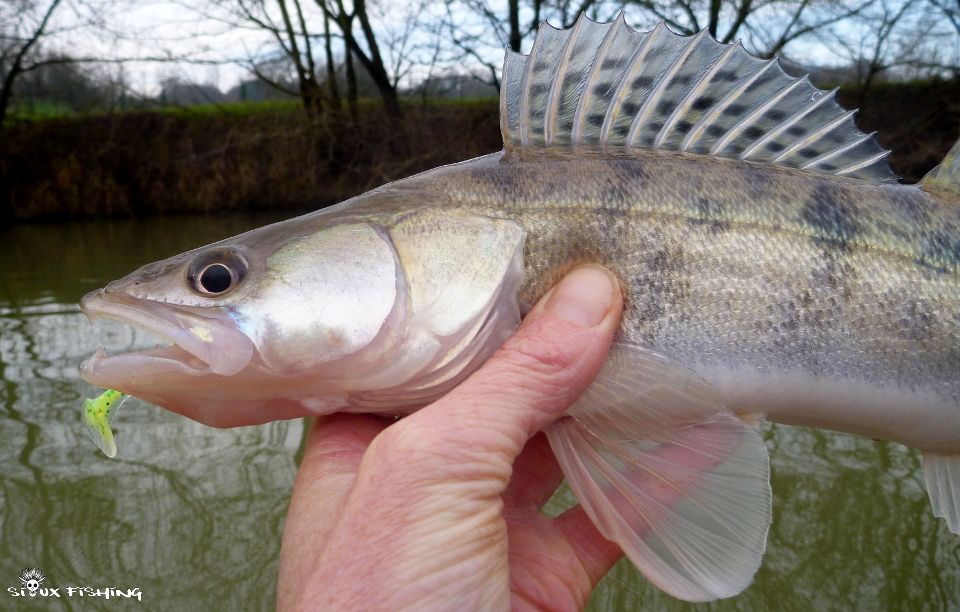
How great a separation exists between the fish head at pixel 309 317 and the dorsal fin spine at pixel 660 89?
0.54 metres

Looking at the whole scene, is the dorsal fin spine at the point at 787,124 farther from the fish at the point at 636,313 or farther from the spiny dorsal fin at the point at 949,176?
the spiny dorsal fin at the point at 949,176

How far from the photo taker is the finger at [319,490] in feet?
4.13

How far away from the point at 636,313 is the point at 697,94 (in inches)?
28.4

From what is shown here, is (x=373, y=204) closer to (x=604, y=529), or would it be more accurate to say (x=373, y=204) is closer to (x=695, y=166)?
(x=695, y=166)

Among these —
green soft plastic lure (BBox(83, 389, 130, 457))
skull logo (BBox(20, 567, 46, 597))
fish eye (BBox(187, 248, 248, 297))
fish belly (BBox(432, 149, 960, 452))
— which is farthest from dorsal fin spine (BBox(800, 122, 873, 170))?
skull logo (BBox(20, 567, 46, 597))

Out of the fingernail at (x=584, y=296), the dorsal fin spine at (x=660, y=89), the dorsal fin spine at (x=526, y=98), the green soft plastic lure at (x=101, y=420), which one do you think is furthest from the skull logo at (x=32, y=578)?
the dorsal fin spine at (x=660, y=89)

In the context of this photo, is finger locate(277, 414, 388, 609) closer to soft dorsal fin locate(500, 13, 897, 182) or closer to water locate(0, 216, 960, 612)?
soft dorsal fin locate(500, 13, 897, 182)

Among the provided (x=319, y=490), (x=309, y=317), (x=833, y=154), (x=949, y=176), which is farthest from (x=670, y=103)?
(x=319, y=490)

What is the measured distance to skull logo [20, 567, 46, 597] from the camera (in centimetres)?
255

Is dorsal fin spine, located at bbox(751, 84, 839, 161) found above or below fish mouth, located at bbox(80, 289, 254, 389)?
above

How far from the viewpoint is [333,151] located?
1514 centimetres

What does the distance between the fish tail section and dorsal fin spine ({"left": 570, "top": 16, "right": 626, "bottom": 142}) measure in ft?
4.57

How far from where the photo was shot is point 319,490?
143cm

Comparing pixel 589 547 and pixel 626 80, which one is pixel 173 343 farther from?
pixel 626 80
